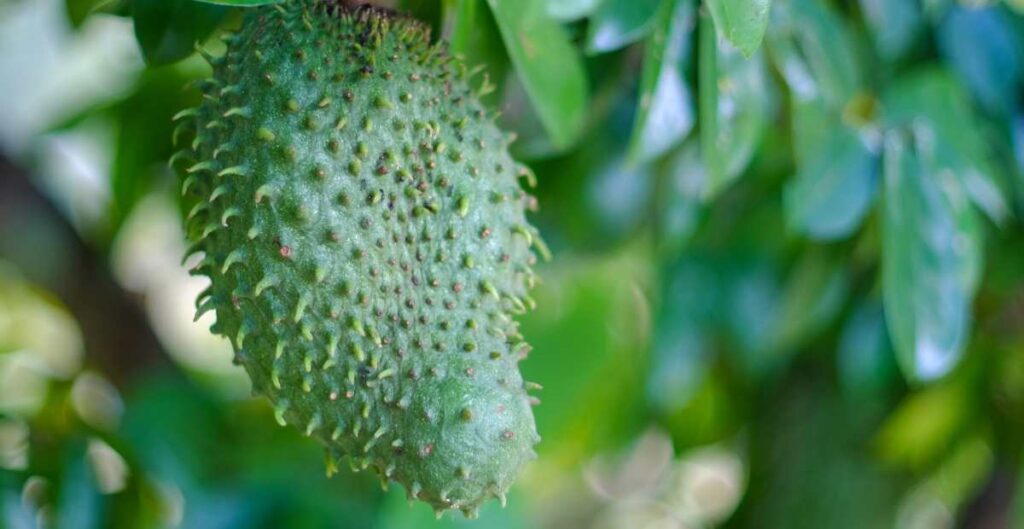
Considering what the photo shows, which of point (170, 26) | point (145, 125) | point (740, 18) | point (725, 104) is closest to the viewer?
point (740, 18)

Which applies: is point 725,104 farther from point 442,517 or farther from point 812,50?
point 442,517

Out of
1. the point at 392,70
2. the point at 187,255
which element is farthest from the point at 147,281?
the point at 392,70

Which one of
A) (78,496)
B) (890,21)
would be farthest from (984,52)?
(78,496)

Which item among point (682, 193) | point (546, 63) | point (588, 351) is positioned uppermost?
point (546, 63)

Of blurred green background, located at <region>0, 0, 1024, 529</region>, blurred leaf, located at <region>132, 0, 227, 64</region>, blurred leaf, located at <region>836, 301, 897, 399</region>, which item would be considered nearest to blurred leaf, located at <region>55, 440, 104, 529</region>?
blurred green background, located at <region>0, 0, 1024, 529</region>

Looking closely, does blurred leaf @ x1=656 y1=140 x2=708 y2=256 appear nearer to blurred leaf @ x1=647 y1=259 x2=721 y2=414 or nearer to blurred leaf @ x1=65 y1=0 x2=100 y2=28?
blurred leaf @ x1=647 y1=259 x2=721 y2=414

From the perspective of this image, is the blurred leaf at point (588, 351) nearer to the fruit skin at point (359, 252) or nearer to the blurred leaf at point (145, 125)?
the blurred leaf at point (145, 125)

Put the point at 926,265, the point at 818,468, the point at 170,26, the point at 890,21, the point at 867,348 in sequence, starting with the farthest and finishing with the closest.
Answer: the point at 818,468
the point at 867,348
the point at 890,21
the point at 926,265
the point at 170,26
